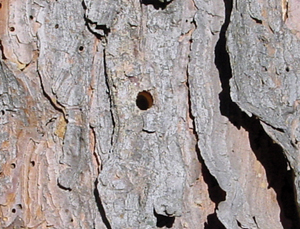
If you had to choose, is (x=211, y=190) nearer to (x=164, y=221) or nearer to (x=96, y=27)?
(x=164, y=221)

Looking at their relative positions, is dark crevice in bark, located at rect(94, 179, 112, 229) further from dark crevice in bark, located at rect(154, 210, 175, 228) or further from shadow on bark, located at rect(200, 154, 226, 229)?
shadow on bark, located at rect(200, 154, 226, 229)

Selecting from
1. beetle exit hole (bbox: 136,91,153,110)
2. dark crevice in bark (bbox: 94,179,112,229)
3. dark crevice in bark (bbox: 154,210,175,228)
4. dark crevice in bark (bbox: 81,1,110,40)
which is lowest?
dark crevice in bark (bbox: 154,210,175,228)

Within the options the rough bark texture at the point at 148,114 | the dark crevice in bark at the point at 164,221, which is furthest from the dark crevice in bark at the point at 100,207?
the dark crevice in bark at the point at 164,221

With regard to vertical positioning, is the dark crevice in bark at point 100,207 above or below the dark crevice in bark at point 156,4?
below

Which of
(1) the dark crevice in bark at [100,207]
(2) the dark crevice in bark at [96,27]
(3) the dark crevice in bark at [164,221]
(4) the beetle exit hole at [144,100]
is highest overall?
(2) the dark crevice in bark at [96,27]

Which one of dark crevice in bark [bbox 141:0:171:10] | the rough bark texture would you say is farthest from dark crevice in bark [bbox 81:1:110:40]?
dark crevice in bark [bbox 141:0:171:10]

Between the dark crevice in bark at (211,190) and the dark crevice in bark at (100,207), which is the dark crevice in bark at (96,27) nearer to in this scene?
the dark crevice in bark at (211,190)

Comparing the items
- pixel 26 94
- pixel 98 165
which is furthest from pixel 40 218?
pixel 26 94
